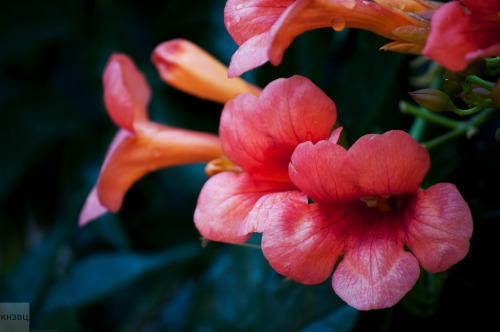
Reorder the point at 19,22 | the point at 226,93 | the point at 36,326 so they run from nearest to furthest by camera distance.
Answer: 1. the point at 226,93
2. the point at 36,326
3. the point at 19,22

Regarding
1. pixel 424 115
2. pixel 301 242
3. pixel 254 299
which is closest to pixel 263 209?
pixel 301 242

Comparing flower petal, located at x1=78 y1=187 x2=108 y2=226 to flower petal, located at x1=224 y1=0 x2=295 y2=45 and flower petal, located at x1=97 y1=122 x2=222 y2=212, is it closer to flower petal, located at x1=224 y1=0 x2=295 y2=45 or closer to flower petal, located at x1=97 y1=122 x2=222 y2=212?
flower petal, located at x1=97 y1=122 x2=222 y2=212

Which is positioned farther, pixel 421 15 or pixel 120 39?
pixel 120 39

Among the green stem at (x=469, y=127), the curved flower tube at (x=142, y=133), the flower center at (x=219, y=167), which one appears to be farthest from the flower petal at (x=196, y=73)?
the green stem at (x=469, y=127)

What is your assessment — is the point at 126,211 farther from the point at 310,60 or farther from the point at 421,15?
the point at 421,15

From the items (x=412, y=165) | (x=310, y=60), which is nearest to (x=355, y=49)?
(x=310, y=60)

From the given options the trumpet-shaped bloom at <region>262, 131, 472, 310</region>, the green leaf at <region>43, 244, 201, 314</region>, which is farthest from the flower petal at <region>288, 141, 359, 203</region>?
the green leaf at <region>43, 244, 201, 314</region>
